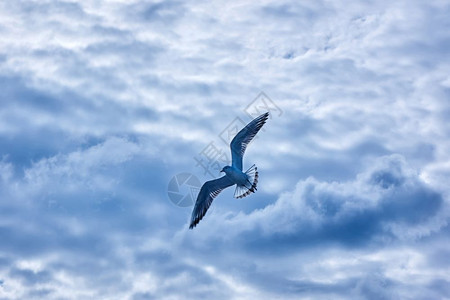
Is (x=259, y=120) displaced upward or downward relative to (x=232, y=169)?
upward

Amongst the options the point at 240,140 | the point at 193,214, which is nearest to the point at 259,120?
the point at 240,140

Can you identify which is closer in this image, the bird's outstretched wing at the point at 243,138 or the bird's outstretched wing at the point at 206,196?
the bird's outstretched wing at the point at 243,138

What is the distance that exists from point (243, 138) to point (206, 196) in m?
4.47

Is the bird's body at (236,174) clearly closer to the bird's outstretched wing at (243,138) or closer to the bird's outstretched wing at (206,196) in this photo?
the bird's outstretched wing at (243,138)

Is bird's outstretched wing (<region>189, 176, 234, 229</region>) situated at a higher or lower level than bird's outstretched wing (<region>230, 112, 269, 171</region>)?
lower

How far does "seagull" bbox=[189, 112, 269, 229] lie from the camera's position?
3172cm

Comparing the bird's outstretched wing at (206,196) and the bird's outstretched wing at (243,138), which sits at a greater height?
the bird's outstretched wing at (243,138)

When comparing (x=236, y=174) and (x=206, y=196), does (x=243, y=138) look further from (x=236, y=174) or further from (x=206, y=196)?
(x=206, y=196)

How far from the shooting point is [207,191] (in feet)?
110

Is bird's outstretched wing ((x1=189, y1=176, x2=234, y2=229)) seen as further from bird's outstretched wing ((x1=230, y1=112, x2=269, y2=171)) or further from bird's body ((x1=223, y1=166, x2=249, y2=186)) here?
bird's outstretched wing ((x1=230, y1=112, x2=269, y2=171))

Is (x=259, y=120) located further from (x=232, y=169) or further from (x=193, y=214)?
(x=193, y=214)

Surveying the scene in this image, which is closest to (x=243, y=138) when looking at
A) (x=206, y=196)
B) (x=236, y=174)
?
(x=236, y=174)

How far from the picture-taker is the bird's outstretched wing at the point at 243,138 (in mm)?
31656

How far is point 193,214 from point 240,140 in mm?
5520
